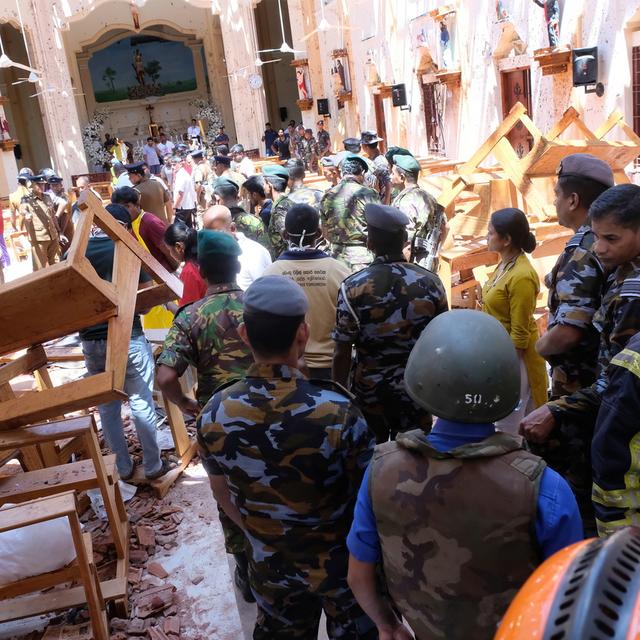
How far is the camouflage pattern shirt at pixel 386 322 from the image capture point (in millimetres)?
2740

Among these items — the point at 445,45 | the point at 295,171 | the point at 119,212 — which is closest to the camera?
the point at 119,212

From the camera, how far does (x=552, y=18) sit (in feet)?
27.1

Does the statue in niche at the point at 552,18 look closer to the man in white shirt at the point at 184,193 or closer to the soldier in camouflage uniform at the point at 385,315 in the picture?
the man in white shirt at the point at 184,193

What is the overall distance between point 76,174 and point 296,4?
902 cm

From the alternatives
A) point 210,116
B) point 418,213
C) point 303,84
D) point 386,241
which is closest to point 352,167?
point 418,213

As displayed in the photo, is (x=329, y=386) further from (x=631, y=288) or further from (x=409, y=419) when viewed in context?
(x=409, y=419)

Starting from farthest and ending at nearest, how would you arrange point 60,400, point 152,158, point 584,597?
point 152,158 → point 60,400 → point 584,597

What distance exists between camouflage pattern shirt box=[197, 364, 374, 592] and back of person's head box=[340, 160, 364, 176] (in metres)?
3.76

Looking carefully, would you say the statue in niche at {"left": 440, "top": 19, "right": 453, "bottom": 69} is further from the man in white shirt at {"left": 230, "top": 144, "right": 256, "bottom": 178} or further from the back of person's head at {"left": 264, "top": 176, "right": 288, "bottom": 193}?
the back of person's head at {"left": 264, "top": 176, "right": 288, "bottom": 193}

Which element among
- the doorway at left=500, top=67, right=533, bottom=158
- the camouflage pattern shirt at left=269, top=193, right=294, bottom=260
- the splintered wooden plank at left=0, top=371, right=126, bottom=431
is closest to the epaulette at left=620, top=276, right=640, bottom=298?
the splintered wooden plank at left=0, top=371, right=126, bottom=431

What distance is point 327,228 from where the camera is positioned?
522cm

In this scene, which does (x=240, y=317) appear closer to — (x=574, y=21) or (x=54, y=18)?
(x=574, y=21)

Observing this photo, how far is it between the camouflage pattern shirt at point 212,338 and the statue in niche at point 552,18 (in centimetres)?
732

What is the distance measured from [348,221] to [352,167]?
56 centimetres
